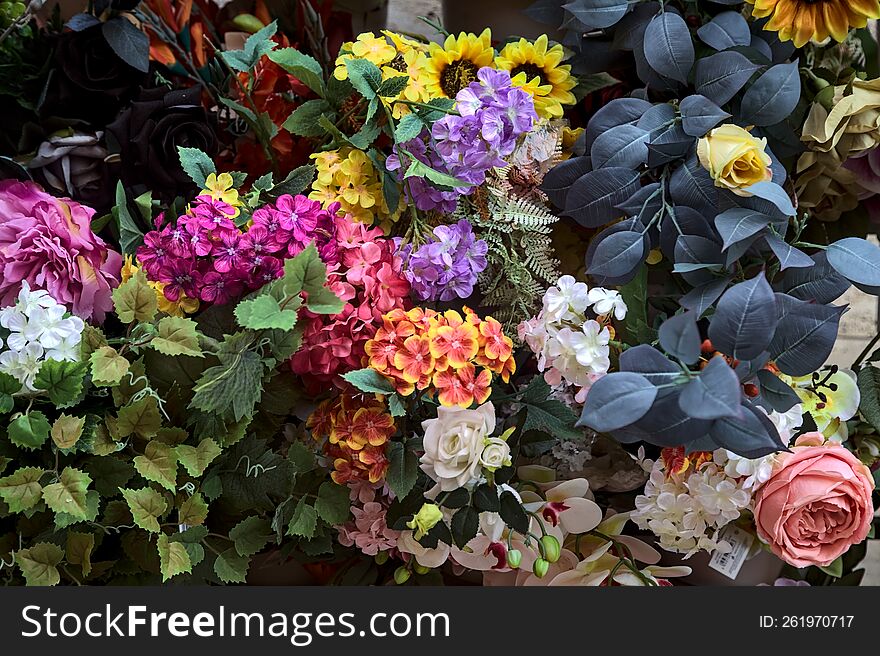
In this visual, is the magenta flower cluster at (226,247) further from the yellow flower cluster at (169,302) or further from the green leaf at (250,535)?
the green leaf at (250,535)

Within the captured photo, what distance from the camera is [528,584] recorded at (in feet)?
2.48

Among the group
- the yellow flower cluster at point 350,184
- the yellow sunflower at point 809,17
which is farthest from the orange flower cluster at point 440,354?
the yellow sunflower at point 809,17

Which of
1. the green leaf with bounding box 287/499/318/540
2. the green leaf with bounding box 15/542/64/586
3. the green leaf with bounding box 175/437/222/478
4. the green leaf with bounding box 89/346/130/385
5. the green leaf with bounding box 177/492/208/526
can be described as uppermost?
the green leaf with bounding box 89/346/130/385

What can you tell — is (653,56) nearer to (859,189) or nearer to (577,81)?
(577,81)

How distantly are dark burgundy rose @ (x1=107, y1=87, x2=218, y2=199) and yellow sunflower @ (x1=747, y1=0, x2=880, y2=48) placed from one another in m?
0.50

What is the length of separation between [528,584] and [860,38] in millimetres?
618

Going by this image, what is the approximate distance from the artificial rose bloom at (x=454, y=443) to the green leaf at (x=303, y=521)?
11 cm

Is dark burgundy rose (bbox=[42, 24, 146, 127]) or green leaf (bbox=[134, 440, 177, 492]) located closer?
green leaf (bbox=[134, 440, 177, 492])

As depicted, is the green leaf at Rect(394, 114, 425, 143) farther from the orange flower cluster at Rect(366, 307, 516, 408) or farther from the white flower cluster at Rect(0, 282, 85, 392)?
the white flower cluster at Rect(0, 282, 85, 392)

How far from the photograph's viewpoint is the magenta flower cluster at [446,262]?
0.69 metres

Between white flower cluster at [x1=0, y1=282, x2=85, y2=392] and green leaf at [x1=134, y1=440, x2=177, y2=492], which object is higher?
white flower cluster at [x1=0, y1=282, x2=85, y2=392]

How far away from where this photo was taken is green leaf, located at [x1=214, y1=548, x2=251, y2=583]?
2.16 ft

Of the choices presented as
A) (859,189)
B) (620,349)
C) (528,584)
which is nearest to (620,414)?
(620,349)

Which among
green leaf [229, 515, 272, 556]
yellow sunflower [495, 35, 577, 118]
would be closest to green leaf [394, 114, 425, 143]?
yellow sunflower [495, 35, 577, 118]
